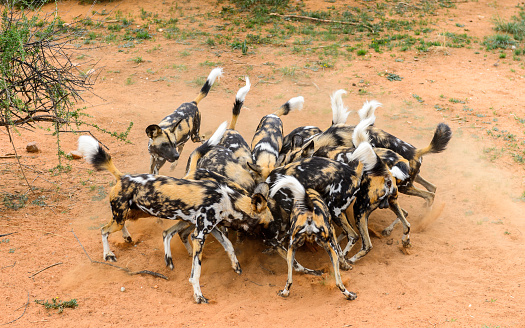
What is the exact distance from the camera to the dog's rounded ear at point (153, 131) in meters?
5.41

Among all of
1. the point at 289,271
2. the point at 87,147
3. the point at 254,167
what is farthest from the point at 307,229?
the point at 87,147

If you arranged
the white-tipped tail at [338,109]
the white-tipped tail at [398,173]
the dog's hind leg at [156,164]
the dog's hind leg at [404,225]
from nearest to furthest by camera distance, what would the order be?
the dog's hind leg at [404,225], the white-tipped tail at [398,173], the white-tipped tail at [338,109], the dog's hind leg at [156,164]

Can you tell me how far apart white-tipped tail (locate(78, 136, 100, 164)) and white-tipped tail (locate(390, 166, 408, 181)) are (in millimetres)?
2761

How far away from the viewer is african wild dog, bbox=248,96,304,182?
4886 millimetres

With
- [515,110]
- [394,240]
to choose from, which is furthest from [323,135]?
[515,110]

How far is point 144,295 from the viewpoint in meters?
3.88

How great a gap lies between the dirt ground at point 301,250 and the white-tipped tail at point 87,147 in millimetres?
973

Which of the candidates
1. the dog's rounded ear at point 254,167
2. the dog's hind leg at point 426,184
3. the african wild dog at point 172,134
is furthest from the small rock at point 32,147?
the dog's hind leg at point 426,184

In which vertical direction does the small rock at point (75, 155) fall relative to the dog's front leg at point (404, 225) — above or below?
below

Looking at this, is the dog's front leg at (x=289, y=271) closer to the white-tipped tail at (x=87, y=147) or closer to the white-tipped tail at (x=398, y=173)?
the white-tipped tail at (x=398, y=173)

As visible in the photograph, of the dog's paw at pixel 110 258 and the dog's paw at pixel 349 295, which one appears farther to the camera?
the dog's paw at pixel 110 258

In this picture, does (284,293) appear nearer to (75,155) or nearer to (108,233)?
(108,233)

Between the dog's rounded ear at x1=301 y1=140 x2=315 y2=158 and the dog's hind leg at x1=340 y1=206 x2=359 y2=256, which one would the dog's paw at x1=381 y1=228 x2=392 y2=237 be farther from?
the dog's rounded ear at x1=301 y1=140 x2=315 y2=158

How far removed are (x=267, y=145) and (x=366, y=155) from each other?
1.50 m
